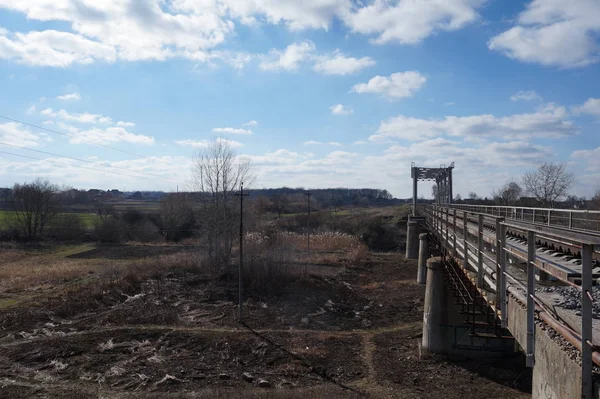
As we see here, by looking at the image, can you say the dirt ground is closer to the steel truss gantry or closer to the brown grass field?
the brown grass field

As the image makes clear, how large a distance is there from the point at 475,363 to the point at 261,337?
7213mm

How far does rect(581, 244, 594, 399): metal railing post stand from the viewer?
3.63m

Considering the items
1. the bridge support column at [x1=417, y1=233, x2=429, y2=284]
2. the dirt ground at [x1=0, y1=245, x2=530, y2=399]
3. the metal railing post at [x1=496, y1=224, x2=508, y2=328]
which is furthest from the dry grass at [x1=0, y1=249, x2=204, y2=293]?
the metal railing post at [x1=496, y1=224, x2=508, y2=328]

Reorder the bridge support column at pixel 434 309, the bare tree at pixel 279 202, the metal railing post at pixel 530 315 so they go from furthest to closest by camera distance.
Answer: the bare tree at pixel 279 202 → the bridge support column at pixel 434 309 → the metal railing post at pixel 530 315

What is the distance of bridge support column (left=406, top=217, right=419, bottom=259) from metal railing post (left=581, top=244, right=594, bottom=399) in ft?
123

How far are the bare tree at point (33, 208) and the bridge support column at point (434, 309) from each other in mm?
55389

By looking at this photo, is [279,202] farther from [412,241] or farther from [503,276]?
[503,276]

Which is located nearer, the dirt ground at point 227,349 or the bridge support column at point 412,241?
the dirt ground at point 227,349

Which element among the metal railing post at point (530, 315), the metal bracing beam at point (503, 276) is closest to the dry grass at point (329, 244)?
the metal bracing beam at point (503, 276)

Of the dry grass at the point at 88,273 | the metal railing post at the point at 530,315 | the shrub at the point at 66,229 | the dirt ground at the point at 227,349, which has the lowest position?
the dirt ground at the point at 227,349

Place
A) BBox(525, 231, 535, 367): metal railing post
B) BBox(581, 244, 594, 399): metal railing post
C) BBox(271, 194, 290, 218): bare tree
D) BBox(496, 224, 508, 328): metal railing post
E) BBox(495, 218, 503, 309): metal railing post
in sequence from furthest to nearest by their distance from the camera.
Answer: BBox(271, 194, 290, 218): bare tree
BBox(495, 218, 503, 309): metal railing post
BBox(496, 224, 508, 328): metal railing post
BBox(525, 231, 535, 367): metal railing post
BBox(581, 244, 594, 399): metal railing post

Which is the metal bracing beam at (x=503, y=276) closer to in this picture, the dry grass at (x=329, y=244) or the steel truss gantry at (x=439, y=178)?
the dry grass at (x=329, y=244)

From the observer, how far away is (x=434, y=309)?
1521 centimetres

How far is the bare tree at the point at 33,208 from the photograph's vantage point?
57.8 meters
